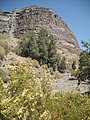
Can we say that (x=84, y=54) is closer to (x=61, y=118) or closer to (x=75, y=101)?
(x=75, y=101)

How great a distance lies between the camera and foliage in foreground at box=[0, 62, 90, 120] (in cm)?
585

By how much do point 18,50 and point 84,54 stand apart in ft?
45.8

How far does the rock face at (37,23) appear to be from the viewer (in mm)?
55619

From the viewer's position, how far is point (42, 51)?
30.8 m

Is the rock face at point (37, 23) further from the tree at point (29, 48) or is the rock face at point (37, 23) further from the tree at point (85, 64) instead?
the tree at point (85, 64)

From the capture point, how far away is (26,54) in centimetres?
3164

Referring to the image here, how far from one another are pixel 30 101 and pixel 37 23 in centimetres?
5120

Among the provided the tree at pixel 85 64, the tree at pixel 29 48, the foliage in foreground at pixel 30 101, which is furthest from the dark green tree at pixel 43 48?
the foliage in foreground at pixel 30 101

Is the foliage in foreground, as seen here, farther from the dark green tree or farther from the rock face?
the rock face

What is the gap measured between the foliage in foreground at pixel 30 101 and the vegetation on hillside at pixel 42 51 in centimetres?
2284

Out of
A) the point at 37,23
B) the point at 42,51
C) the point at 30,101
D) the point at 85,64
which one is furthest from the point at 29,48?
the point at 37,23

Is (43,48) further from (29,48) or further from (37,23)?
(37,23)

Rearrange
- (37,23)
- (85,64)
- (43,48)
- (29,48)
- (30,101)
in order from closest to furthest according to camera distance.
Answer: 1. (30,101)
2. (85,64)
3. (43,48)
4. (29,48)
5. (37,23)

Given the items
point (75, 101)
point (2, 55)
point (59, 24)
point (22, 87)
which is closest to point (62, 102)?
point (75, 101)
